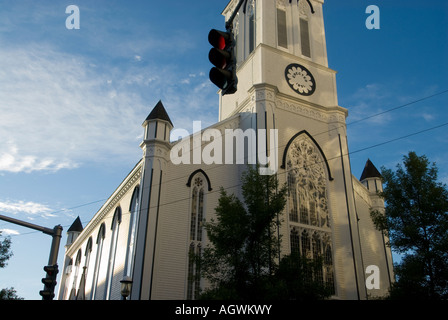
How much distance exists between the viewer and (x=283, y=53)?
29844 mm

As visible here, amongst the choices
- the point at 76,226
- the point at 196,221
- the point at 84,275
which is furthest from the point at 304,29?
the point at 76,226

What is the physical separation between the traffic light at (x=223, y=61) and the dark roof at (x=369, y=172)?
87.2ft

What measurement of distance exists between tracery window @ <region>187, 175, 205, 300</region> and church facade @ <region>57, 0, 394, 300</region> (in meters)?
0.05

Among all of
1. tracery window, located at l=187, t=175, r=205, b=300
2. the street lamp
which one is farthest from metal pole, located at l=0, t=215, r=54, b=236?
tracery window, located at l=187, t=175, r=205, b=300

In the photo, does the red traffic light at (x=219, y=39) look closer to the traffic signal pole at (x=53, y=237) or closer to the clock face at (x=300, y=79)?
the traffic signal pole at (x=53, y=237)

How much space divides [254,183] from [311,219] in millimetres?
8433

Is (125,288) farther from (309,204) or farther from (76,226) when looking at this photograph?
(76,226)

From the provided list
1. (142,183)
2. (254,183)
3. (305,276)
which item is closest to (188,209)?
(142,183)

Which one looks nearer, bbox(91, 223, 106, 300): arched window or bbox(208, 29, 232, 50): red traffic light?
bbox(208, 29, 232, 50): red traffic light

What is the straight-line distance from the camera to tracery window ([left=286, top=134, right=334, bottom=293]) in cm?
2400

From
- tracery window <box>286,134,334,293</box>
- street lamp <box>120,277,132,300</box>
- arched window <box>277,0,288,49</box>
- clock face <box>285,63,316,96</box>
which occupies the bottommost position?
street lamp <box>120,277,132,300</box>

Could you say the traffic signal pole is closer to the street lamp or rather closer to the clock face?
the street lamp

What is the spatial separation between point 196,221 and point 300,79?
12489 millimetres

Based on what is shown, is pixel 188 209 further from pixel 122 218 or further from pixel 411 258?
pixel 411 258
